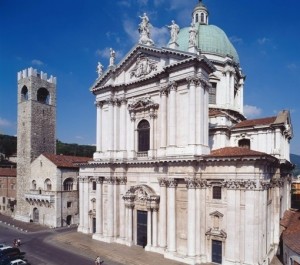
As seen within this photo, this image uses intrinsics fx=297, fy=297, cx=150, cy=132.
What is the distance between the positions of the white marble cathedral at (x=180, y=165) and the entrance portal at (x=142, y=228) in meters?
0.10

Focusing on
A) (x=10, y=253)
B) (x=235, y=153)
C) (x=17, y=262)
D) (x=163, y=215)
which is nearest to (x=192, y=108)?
(x=235, y=153)

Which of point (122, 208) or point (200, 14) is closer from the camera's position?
point (122, 208)

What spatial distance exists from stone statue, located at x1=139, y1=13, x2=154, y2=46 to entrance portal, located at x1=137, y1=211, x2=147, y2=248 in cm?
1796

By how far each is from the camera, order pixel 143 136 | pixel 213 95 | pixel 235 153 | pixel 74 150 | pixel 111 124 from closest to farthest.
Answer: pixel 235 153 → pixel 143 136 → pixel 111 124 → pixel 213 95 → pixel 74 150

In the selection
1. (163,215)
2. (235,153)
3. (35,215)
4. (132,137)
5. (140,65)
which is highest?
(140,65)

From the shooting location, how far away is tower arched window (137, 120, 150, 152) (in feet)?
103

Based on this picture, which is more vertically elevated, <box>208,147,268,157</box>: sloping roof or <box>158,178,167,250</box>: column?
<box>208,147,268,157</box>: sloping roof

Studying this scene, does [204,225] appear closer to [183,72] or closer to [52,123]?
[183,72]

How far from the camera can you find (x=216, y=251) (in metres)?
25.1

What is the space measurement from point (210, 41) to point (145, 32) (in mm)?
12061

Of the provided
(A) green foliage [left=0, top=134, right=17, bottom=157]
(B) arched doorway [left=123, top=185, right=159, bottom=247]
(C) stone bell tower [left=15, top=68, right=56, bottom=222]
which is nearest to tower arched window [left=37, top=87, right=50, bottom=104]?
(C) stone bell tower [left=15, top=68, right=56, bottom=222]

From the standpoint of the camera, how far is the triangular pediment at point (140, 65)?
2844 centimetres

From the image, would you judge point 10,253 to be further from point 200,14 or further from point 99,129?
point 200,14

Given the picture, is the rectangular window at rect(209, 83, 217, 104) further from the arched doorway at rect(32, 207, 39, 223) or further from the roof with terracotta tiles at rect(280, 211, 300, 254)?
the arched doorway at rect(32, 207, 39, 223)
